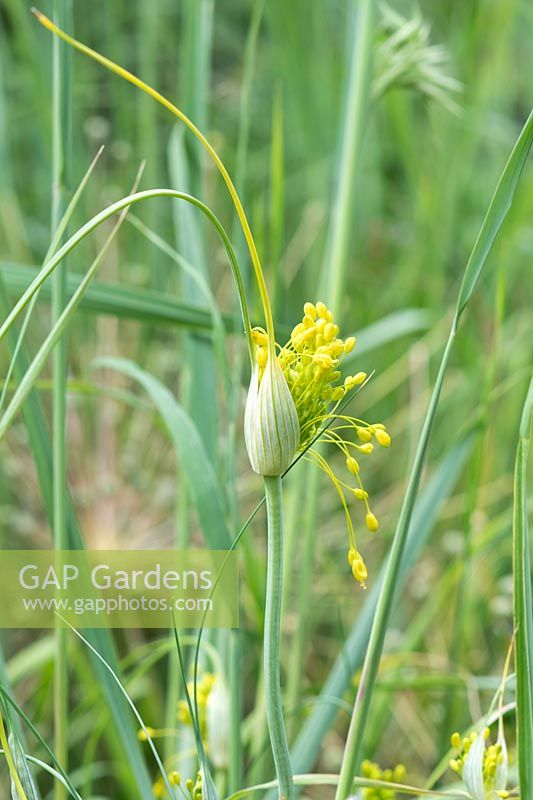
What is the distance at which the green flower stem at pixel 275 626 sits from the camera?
34cm

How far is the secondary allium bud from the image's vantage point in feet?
1.07

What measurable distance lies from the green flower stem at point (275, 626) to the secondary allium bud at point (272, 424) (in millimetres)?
11

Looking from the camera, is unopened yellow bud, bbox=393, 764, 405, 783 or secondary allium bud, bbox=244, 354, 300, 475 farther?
unopened yellow bud, bbox=393, 764, 405, 783

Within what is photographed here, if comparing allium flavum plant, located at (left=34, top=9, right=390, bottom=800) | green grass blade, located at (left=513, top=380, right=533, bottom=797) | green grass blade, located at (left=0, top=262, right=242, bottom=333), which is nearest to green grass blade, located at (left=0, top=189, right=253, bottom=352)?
allium flavum plant, located at (left=34, top=9, right=390, bottom=800)

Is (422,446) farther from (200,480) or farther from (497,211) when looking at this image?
(200,480)

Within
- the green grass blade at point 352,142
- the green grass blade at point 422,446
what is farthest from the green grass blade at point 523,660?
the green grass blade at point 352,142

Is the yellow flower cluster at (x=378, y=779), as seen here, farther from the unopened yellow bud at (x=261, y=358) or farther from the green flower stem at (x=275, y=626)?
the unopened yellow bud at (x=261, y=358)

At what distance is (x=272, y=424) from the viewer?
12.9 inches

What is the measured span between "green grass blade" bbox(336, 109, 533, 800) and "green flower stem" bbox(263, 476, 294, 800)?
0.04m

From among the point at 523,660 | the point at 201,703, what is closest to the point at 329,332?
the point at 523,660

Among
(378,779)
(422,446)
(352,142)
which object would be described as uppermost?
(352,142)

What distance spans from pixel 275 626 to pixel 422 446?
0.09m

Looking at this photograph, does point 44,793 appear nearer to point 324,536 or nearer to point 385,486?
point 324,536

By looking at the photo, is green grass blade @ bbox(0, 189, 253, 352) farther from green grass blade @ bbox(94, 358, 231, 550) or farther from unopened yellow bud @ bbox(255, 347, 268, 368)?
green grass blade @ bbox(94, 358, 231, 550)
